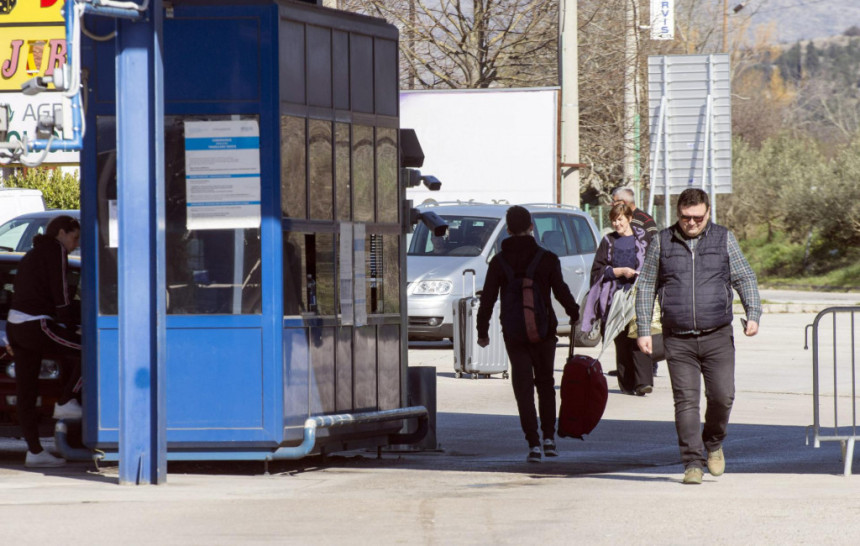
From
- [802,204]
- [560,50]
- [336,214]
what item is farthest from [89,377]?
[802,204]

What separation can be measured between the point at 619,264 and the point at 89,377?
5.88 m

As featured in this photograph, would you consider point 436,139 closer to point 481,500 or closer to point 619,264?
point 619,264

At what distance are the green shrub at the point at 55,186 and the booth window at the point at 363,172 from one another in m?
18.1

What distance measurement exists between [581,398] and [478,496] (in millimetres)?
2248

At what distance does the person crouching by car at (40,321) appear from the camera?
1000 cm

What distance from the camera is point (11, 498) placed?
8.31 m

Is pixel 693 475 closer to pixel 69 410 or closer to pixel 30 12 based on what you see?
pixel 69 410

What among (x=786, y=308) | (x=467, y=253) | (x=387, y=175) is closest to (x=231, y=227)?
(x=387, y=175)

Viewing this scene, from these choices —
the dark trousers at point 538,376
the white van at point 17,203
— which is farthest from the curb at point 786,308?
the dark trousers at point 538,376

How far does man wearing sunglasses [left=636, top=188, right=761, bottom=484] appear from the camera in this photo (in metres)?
8.94

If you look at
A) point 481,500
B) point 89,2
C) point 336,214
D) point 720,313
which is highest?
point 89,2

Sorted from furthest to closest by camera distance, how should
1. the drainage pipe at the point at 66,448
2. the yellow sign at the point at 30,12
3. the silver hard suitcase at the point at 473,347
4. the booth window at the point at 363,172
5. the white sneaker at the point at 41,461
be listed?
the yellow sign at the point at 30,12 < the silver hard suitcase at the point at 473,347 < the white sneaker at the point at 41,461 < the booth window at the point at 363,172 < the drainage pipe at the point at 66,448

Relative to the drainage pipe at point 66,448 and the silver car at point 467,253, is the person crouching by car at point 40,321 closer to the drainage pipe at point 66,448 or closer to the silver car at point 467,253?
the drainage pipe at point 66,448

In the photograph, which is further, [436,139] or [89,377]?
[436,139]
